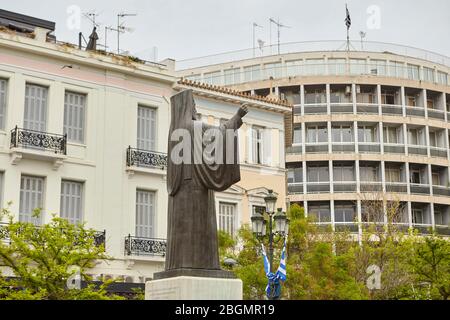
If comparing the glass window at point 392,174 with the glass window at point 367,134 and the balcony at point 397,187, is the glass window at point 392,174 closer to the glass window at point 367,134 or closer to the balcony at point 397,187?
the balcony at point 397,187

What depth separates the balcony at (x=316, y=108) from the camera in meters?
52.2

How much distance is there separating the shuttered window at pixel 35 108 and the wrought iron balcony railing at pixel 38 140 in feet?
1.50

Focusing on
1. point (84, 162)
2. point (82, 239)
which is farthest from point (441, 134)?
point (82, 239)

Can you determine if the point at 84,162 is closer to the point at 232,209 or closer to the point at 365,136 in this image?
the point at 232,209

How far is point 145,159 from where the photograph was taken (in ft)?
93.4

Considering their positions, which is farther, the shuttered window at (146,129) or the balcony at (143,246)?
the shuttered window at (146,129)

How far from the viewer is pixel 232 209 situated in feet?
101

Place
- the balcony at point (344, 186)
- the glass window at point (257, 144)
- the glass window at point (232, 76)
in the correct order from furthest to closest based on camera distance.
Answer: the glass window at point (232, 76), the balcony at point (344, 186), the glass window at point (257, 144)

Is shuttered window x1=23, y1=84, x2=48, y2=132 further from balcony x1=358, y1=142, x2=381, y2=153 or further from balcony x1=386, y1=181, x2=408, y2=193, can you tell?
balcony x1=386, y1=181, x2=408, y2=193

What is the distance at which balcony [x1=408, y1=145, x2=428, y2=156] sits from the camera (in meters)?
52.0

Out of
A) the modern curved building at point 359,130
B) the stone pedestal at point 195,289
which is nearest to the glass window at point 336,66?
the modern curved building at point 359,130

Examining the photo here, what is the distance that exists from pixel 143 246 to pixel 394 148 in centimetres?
2836

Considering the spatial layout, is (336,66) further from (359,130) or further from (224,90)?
(224,90)
